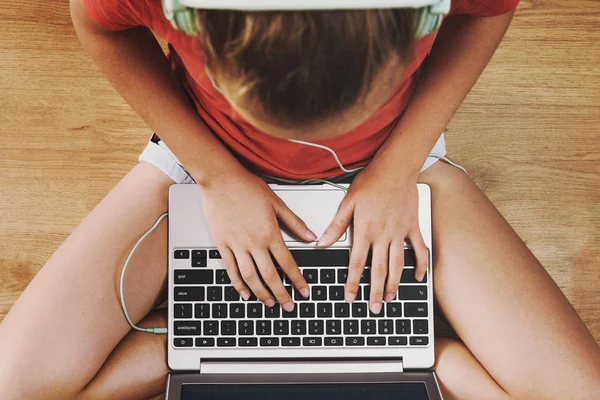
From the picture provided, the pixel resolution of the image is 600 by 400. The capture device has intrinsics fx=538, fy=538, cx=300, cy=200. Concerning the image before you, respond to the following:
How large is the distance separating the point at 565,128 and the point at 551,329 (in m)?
0.41

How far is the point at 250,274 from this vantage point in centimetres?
67

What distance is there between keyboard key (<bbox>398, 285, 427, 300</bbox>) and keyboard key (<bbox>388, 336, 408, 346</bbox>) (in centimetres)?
5

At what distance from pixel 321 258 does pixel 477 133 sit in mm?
403

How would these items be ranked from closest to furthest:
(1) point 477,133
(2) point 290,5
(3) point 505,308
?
1. (2) point 290,5
2. (3) point 505,308
3. (1) point 477,133

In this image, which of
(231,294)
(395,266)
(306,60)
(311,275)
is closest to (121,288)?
(231,294)

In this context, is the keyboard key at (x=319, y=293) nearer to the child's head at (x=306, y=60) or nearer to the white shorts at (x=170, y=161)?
the white shorts at (x=170, y=161)

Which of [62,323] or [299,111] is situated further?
[62,323]

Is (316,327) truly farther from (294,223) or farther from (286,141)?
(286,141)

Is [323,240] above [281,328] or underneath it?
above

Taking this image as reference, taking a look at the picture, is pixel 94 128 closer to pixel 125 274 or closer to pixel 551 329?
pixel 125 274

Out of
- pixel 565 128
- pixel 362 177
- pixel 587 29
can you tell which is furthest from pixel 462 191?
pixel 587 29

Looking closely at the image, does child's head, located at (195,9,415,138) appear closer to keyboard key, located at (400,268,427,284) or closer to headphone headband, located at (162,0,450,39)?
headphone headband, located at (162,0,450,39)

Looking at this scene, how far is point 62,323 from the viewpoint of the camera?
2.18 ft

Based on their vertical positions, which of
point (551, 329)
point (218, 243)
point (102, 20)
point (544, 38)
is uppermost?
point (544, 38)
